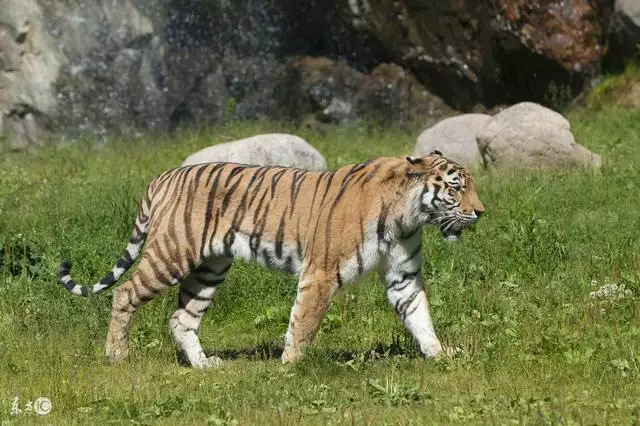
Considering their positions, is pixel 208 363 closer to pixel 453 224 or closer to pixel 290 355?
pixel 290 355

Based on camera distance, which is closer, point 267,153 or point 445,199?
point 445,199

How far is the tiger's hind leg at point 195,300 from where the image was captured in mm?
7969

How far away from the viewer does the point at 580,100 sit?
54.6 ft

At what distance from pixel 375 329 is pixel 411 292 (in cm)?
112

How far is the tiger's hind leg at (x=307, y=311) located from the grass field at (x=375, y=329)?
0.44ft

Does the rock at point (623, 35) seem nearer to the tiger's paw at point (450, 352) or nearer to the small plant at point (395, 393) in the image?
the tiger's paw at point (450, 352)

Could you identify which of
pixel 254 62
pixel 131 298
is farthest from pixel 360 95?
pixel 131 298

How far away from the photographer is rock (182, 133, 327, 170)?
42.7 ft

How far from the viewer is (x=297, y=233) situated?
7.47 m

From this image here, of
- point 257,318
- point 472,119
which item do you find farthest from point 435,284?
point 472,119

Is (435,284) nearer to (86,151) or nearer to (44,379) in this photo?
(44,379)

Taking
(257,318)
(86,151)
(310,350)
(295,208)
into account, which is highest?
(295,208)

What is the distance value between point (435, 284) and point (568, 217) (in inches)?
82.8

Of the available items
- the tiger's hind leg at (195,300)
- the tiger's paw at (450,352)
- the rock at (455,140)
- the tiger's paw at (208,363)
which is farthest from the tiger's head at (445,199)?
the rock at (455,140)
